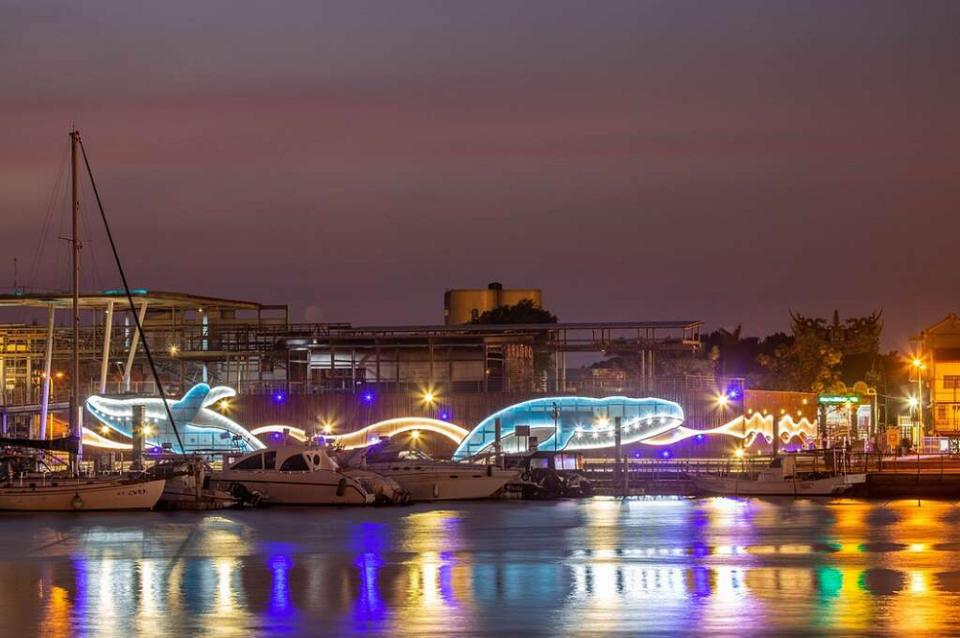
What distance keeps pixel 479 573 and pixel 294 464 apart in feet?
78.7

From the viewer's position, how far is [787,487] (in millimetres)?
62906

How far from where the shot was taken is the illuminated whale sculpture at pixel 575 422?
72688mm

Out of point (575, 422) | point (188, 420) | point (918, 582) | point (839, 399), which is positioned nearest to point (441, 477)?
point (575, 422)

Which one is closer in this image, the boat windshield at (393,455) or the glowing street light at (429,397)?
the boat windshield at (393,455)

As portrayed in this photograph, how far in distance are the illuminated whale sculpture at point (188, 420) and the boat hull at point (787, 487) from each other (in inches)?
972

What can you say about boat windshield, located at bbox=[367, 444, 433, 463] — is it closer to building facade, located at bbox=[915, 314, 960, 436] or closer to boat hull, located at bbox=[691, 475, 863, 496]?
boat hull, located at bbox=[691, 475, 863, 496]

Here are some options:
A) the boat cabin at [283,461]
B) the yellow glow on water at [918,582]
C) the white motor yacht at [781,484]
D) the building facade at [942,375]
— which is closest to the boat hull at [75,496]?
the boat cabin at [283,461]

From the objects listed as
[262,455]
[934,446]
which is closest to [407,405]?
[262,455]

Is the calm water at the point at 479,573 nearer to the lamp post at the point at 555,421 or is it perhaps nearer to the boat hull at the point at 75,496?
the boat hull at the point at 75,496

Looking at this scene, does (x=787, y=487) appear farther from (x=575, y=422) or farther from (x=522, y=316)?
(x=522, y=316)

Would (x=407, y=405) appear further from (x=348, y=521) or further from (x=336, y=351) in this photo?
(x=348, y=521)

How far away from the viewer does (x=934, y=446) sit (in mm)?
91438

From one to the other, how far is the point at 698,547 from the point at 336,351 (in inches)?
1703

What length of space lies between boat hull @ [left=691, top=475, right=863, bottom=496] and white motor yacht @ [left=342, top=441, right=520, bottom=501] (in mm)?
9070
